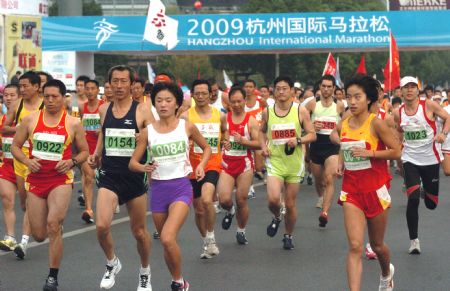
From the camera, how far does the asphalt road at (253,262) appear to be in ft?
31.9

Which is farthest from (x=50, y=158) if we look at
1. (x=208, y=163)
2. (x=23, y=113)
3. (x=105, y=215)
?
(x=208, y=163)

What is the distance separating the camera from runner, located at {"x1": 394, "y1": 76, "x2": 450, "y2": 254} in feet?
39.5

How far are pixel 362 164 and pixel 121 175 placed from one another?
2.18 metres

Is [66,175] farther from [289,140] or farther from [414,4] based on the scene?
[414,4]

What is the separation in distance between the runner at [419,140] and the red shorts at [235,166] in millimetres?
1914

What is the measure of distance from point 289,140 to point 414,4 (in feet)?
172

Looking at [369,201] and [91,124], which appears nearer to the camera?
[369,201]

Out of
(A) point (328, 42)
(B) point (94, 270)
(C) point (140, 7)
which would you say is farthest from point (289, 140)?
(C) point (140, 7)

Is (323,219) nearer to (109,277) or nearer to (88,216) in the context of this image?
(88,216)

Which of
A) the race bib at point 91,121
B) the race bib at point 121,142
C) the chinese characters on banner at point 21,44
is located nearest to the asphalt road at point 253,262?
the race bib at point 121,142

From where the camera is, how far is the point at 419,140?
12234mm

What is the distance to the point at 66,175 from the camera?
9766mm

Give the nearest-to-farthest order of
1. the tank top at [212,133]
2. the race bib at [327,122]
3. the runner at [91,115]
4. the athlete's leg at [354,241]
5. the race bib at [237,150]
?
the athlete's leg at [354,241], the tank top at [212,133], the race bib at [237,150], the runner at [91,115], the race bib at [327,122]

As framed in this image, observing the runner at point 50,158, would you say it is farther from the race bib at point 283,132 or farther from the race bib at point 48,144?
the race bib at point 283,132
